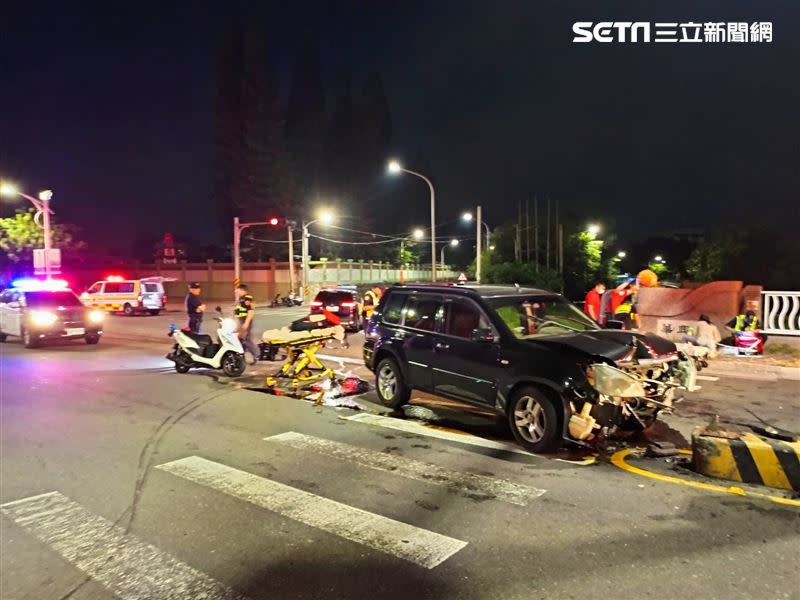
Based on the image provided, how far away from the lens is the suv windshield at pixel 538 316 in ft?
22.8

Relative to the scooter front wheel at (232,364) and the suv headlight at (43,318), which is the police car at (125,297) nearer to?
the suv headlight at (43,318)

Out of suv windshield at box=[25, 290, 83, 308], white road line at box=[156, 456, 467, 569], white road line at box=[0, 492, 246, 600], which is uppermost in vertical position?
suv windshield at box=[25, 290, 83, 308]

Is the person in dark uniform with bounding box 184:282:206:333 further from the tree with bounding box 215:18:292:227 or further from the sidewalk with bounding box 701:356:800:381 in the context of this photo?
the tree with bounding box 215:18:292:227

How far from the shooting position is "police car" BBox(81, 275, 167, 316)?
3136cm

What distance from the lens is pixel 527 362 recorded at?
6.30 m

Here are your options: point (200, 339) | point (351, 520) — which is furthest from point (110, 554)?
point (200, 339)

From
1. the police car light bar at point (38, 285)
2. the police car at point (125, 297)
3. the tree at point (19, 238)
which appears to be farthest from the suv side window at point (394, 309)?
the tree at point (19, 238)

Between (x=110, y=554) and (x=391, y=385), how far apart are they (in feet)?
15.8

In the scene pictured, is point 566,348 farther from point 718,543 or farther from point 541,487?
point 718,543

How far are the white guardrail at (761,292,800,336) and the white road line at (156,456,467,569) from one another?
1369 cm

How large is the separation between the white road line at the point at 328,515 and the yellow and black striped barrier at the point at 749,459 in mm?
2683

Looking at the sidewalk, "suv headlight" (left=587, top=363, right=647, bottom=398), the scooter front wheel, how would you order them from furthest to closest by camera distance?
the scooter front wheel < the sidewalk < "suv headlight" (left=587, top=363, right=647, bottom=398)

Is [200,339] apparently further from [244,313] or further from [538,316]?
[538,316]

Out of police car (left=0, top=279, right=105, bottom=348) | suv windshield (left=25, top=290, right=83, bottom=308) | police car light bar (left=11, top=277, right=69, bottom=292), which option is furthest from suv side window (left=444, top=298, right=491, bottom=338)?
police car light bar (left=11, top=277, right=69, bottom=292)
